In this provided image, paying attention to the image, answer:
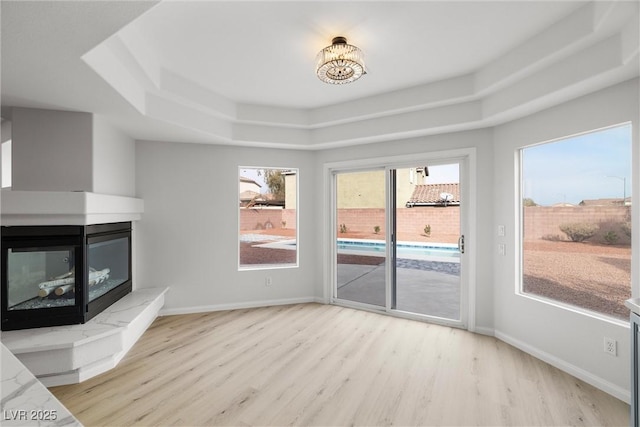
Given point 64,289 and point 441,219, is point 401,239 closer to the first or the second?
point 441,219

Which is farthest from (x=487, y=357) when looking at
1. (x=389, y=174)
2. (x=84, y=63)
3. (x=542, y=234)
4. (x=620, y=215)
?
(x=84, y=63)

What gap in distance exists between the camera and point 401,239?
4.13 meters

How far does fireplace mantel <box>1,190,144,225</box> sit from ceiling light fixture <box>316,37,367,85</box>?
2.27 m

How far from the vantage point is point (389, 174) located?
4145mm

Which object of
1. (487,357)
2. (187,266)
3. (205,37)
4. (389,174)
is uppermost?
(205,37)

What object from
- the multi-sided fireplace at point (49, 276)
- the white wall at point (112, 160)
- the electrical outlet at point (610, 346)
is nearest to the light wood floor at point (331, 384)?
the electrical outlet at point (610, 346)

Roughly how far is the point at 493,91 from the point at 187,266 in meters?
4.01

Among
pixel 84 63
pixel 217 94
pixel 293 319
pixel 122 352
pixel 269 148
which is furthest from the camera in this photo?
pixel 269 148

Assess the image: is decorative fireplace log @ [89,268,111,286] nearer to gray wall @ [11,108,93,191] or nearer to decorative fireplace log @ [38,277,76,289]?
decorative fireplace log @ [38,277,76,289]

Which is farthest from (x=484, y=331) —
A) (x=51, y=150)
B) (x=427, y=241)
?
(x=51, y=150)

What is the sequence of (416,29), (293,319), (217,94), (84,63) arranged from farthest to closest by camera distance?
(293,319) → (217,94) → (416,29) → (84,63)

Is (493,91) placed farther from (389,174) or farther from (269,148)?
(269,148)

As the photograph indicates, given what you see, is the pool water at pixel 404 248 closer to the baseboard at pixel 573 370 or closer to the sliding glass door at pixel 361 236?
the sliding glass door at pixel 361 236

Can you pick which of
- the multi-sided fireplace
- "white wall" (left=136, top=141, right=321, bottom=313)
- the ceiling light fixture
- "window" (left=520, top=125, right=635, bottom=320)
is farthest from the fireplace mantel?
"window" (left=520, top=125, right=635, bottom=320)
